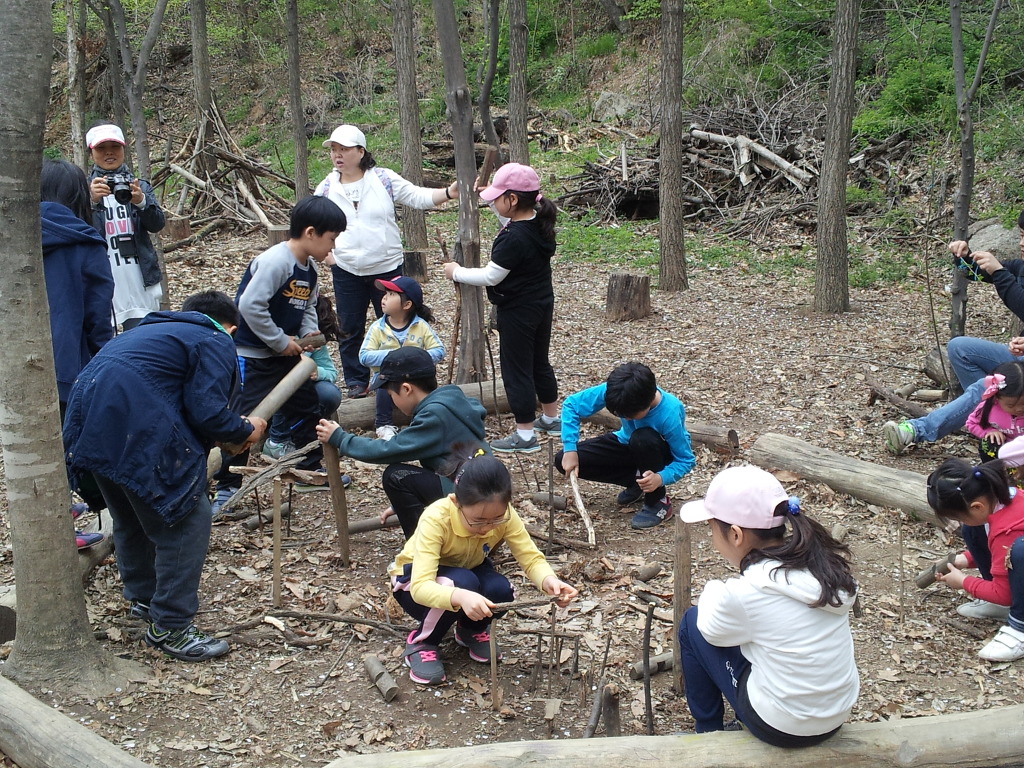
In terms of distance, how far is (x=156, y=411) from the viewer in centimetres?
315

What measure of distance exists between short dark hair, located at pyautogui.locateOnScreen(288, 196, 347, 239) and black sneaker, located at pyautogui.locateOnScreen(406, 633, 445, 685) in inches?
89.9

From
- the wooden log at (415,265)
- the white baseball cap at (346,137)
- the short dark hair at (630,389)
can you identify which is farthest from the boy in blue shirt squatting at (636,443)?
the wooden log at (415,265)

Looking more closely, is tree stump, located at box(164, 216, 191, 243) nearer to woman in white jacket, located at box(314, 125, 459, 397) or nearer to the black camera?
woman in white jacket, located at box(314, 125, 459, 397)

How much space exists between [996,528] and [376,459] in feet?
8.66

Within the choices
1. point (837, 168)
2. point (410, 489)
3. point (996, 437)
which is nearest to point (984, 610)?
point (996, 437)

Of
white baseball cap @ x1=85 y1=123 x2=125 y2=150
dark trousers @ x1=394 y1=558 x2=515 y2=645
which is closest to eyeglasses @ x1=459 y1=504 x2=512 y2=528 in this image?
dark trousers @ x1=394 y1=558 x2=515 y2=645

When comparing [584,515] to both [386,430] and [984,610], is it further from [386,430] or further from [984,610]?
[984,610]

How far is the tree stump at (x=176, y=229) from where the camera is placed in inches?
441

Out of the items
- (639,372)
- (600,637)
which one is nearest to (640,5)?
(639,372)

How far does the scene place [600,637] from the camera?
146 inches

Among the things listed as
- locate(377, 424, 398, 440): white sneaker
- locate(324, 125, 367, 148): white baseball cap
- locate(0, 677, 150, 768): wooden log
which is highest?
locate(324, 125, 367, 148): white baseball cap

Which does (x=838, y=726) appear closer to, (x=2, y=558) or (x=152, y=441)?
(x=152, y=441)

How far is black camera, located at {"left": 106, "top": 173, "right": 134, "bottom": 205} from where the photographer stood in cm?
508

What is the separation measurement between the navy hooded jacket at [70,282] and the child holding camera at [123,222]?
114 centimetres
